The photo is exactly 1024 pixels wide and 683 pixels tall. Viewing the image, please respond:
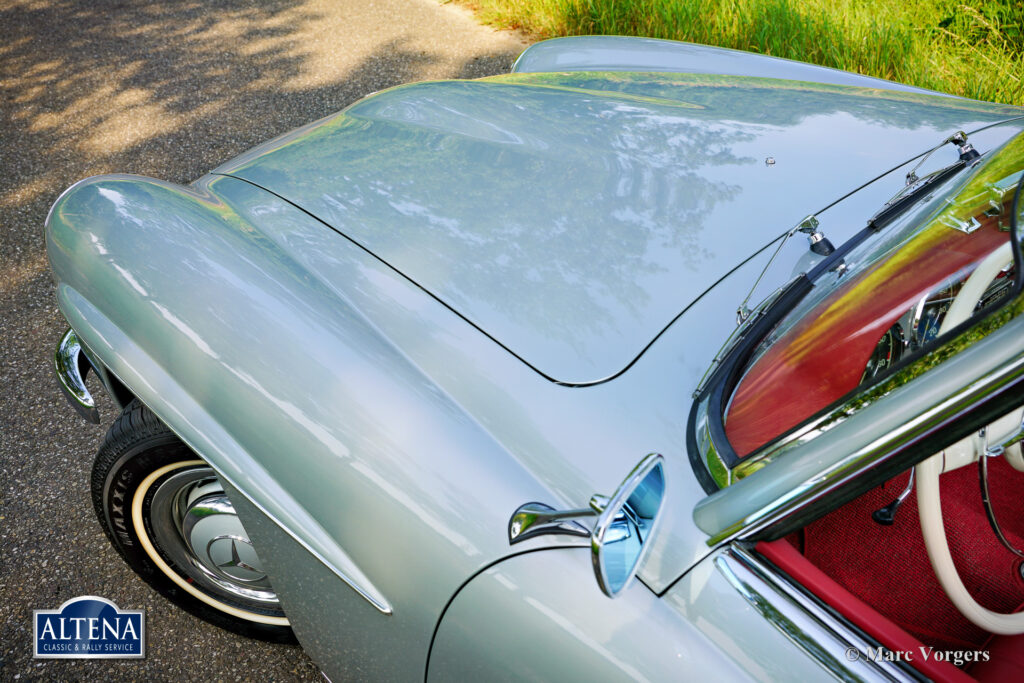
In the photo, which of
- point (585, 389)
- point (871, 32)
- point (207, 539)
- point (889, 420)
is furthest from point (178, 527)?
point (871, 32)

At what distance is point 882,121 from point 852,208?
0.45 m

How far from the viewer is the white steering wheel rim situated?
110 centimetres

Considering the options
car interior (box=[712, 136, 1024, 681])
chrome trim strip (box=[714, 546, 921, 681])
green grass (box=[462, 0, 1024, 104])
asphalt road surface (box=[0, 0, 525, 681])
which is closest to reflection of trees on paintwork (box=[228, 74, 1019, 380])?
car interior (box=[712, 136, 1024, 681])

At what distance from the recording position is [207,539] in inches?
72.1

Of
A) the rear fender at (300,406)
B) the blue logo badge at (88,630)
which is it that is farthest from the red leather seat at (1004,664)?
the blue logo badge at (88,630)

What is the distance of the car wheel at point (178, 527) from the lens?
1.74 meters

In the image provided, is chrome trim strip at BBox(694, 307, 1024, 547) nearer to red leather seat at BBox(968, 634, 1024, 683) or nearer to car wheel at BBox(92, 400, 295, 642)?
red leather seat at BBox(968, 634, 1024, 683)

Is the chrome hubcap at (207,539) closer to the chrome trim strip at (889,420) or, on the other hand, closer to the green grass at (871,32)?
the chrome trim strip at (889,420)

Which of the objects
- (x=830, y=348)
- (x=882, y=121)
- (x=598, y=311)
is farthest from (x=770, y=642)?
(x=882, y=121)

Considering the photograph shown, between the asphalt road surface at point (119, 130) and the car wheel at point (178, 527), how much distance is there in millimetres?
129

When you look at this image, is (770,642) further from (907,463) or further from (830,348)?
(830,348)

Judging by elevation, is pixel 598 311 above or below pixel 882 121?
below

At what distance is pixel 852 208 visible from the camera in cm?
165

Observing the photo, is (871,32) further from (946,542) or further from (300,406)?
(300,406)
